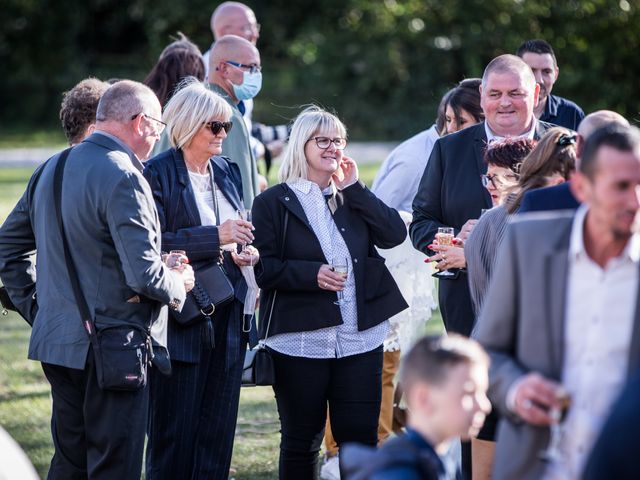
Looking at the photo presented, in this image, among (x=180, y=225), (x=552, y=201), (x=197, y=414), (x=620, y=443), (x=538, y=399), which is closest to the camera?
(x=620, y=443)

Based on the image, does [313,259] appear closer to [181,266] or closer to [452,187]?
[181,266]

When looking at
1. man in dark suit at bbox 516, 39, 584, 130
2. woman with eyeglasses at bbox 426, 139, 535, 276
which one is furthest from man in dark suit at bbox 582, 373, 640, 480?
man in dark suit at bbox 516, 39, 584, 130

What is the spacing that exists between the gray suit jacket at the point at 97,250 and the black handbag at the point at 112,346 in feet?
0.10

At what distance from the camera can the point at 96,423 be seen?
4996 mm

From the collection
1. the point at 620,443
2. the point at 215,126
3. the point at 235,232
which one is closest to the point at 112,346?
the point at 235,232

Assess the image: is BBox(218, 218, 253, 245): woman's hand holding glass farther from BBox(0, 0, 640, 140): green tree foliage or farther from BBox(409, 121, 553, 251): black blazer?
BBox(0, 0, 640, 140): green tree foliage

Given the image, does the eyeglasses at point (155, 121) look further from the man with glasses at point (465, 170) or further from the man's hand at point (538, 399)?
the man's hand at point (538, 399)

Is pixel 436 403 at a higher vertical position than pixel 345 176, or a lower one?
lower

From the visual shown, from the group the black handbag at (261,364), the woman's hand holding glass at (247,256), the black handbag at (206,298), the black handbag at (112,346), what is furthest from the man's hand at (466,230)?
the black handbag at (112,346)

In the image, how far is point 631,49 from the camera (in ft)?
95.8

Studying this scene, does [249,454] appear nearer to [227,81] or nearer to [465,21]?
[227,81]

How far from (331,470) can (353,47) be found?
27.7 metres

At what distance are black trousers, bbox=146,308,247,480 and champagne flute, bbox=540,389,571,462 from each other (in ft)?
8.83

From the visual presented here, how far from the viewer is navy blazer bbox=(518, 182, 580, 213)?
402cm
